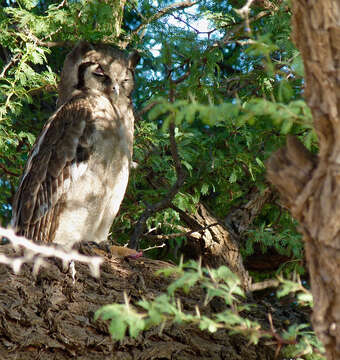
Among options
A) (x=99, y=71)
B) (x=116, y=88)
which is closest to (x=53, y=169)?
(x=116, y=88)

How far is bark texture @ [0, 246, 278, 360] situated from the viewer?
123 inches

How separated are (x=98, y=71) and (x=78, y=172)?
0.93 metres

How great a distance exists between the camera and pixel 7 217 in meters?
5.88

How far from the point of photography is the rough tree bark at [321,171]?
1688mm

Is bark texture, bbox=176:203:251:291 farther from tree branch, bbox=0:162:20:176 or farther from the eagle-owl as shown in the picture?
tree branch, bbox=0:162:20:176

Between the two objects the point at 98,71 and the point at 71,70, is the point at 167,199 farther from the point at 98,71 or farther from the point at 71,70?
the point at 71,70

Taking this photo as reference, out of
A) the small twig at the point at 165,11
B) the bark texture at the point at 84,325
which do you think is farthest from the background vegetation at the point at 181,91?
the bark texture at the point at 84,325

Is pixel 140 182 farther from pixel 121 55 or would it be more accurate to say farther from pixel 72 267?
pixel 72 267

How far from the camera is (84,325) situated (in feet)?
10.7

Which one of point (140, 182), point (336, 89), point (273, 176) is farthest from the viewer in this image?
point (140, 182)

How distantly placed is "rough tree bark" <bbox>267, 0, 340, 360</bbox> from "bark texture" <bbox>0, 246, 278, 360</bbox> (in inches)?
61.7

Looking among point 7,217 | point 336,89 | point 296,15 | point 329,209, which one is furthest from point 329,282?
point 7,217

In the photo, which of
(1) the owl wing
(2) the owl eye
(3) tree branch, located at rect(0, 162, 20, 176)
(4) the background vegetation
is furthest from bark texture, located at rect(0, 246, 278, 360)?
(2) the owl eye

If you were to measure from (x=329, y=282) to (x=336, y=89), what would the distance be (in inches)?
21.9
